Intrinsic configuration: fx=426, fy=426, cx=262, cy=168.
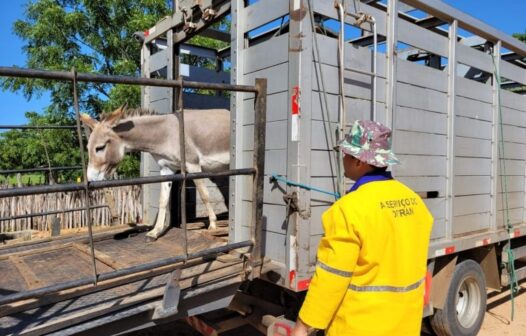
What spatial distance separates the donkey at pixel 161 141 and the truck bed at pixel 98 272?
48 cm

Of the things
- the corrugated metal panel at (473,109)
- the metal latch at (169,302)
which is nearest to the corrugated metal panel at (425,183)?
the corrugated metal panel at (473,109)

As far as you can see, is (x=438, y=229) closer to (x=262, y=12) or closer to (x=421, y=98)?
(x=421, y=98)

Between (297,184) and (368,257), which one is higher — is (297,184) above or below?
above

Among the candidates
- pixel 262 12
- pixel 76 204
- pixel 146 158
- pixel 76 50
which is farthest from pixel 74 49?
pixel 262 12

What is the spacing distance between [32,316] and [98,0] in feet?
39.3

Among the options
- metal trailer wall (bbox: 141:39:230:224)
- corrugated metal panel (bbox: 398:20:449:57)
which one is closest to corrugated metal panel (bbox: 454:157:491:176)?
corrugated metal panel (bbox: 398:20:449:57)

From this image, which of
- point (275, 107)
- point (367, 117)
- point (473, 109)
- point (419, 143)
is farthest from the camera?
point (473, 109)

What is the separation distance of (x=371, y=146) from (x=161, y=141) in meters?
2.89

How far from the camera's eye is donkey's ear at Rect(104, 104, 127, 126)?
13.9ft

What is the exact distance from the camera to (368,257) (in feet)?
6.50

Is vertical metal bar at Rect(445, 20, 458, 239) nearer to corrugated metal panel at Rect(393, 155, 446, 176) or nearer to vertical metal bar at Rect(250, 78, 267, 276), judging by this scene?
corrugated metal panel at Rect(393, 155, 446, 176)

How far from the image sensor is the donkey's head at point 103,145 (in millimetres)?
4281

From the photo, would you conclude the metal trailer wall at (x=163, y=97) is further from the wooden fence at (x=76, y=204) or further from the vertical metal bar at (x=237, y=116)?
the wooden fence at (x=76, y=204)

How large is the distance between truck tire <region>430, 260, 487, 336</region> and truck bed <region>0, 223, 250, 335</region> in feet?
7.70
